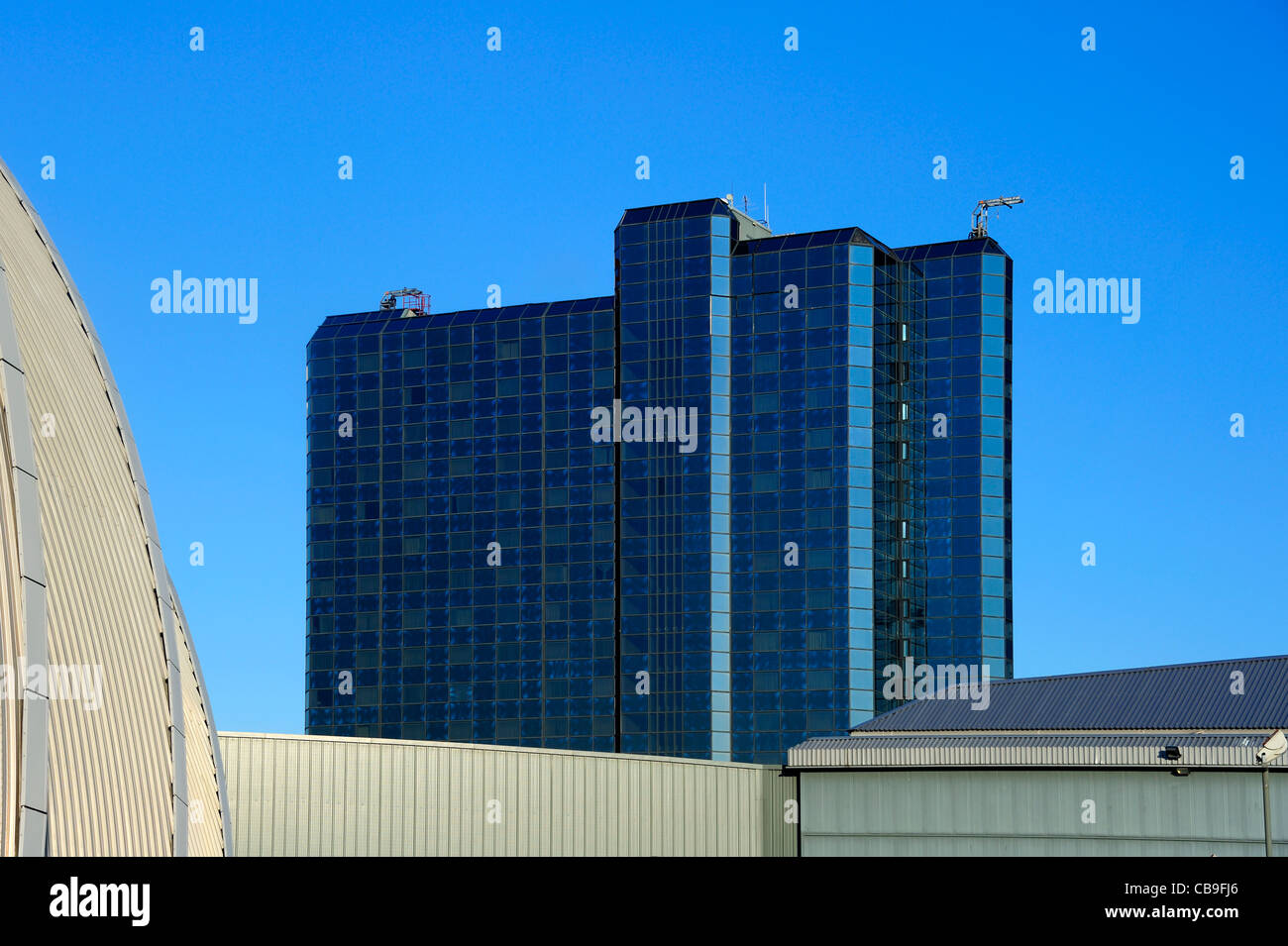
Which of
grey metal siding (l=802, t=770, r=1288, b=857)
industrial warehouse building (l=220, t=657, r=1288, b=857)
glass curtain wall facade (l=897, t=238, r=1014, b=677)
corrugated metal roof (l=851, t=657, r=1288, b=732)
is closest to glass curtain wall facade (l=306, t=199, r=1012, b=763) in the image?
glass curtain wall facade (l=897, t=238, r=1014, b=677)

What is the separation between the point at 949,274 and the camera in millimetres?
139500

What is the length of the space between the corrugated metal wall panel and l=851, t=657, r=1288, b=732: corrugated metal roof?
6086 mm

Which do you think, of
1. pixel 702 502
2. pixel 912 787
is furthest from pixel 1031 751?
pixel 702 502

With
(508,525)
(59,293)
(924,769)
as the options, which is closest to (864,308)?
(508,525)

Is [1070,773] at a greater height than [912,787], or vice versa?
[1070,773]

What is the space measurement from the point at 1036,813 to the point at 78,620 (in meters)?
38.2

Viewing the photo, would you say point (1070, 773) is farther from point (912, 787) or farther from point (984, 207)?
point (984, 207)

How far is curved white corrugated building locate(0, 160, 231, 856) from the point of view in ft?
65.8

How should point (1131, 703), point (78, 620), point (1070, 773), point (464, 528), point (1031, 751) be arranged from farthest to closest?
point (464, 528) < point (1131, 703) < point (1031, 751) < point (1070, 773) < point (78, 620)

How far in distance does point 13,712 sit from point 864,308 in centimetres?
11761

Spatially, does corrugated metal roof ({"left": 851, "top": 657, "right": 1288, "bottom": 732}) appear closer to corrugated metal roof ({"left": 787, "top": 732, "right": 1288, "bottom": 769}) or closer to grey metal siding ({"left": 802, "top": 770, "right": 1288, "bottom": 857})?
corrugated metal roof ({"left": 787, "top": 732, "right": 1288, "bottom": 769})

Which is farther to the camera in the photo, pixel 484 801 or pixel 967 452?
pixel 967 452

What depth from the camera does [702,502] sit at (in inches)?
5271
